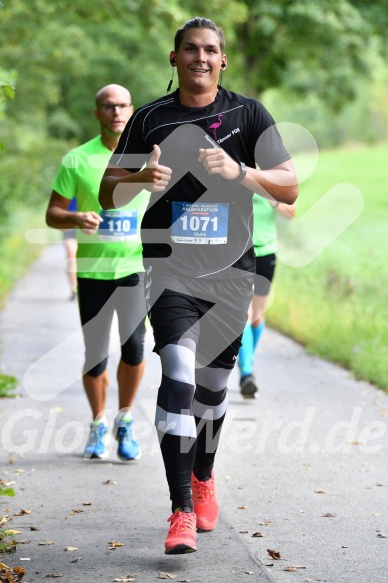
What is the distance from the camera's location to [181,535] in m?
4.74

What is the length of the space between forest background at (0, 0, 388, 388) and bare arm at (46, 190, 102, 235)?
81cm

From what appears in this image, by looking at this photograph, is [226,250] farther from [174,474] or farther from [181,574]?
[181,574]

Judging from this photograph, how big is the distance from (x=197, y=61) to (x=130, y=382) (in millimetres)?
2662

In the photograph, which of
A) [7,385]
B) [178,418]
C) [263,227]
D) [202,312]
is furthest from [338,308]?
[178,418]

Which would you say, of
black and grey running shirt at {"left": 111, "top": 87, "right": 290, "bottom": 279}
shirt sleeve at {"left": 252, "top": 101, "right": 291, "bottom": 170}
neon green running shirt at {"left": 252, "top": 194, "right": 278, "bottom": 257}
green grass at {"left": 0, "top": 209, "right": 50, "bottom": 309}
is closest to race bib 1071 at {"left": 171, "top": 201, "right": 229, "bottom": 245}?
black and grey running shirt at {"left": 111, "top": 87, "right": 290, "bottom": 279}

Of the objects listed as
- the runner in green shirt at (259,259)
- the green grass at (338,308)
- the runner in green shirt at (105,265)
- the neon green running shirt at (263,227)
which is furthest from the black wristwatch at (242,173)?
the green grass at (338,308)

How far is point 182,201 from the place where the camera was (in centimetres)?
500

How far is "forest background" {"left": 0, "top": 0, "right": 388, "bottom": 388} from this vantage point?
13244mm

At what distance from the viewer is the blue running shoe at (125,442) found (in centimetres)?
698

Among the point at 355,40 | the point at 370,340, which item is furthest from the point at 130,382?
the point at 355,40

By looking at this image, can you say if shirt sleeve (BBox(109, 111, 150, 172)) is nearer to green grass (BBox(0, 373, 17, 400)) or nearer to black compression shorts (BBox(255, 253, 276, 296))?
black compression shorts (BBox(255, 253, 276, 296))

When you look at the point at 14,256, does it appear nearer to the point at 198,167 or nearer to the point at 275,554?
the point at 198,167

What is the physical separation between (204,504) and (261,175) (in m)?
1.61

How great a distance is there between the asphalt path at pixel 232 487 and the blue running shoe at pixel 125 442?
79mm
